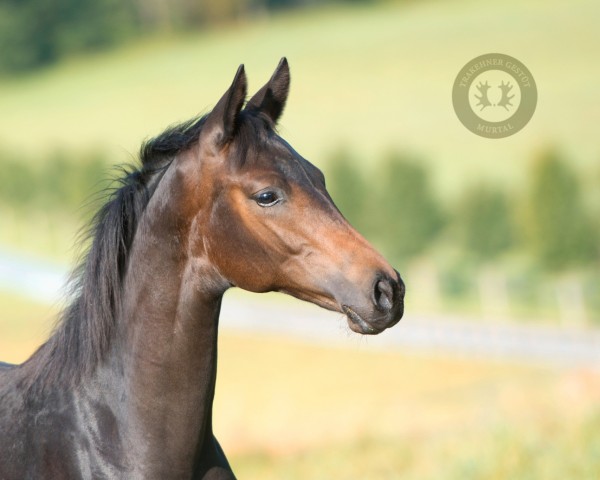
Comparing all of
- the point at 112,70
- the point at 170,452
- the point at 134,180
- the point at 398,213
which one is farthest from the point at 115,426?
the point at 112,70

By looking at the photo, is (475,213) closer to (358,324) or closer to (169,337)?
(169,337)

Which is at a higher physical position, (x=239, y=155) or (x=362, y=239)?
(x=239, y=155)

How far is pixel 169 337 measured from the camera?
431 cm

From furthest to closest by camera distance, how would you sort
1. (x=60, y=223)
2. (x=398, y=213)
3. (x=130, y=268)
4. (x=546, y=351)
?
(x=60, y=223)
(x=398, y=213)
(x=546, y=351)
(x=130, y=268)

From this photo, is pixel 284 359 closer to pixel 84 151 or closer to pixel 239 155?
pixel 239 155

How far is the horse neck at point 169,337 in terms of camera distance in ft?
13.9

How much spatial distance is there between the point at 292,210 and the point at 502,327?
3409 cm

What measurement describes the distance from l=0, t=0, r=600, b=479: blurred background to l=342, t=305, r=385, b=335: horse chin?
210 mm

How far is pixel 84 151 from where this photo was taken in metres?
71.9

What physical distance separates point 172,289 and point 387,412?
62.7ft

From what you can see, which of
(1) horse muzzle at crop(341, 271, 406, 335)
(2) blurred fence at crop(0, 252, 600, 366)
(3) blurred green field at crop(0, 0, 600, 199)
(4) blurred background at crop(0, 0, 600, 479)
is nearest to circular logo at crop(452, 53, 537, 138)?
(4) blurred background at crop(0, 0, 600, 479)

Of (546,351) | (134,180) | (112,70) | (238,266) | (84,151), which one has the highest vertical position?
(112,70)

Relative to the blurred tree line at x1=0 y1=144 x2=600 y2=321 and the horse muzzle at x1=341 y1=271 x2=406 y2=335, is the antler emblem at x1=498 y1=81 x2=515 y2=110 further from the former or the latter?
the blurred tree line at x1=0 y1=144 x2=600 y2=321

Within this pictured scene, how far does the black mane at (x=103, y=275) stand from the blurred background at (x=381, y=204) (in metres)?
0.18
